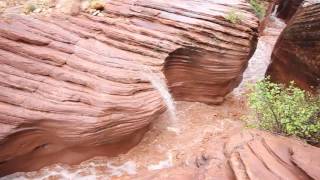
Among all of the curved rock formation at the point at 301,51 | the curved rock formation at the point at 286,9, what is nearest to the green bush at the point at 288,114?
the curved rock formation at the point at 301,51

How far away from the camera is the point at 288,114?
6102mm

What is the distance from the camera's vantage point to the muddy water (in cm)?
653

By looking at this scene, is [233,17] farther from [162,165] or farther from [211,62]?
[162,165]

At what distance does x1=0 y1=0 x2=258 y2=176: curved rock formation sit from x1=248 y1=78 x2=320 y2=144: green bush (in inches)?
74.3

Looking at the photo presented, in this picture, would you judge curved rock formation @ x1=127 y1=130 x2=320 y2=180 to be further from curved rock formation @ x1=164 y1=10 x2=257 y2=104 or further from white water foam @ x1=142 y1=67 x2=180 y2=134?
curved rock formation @ x1=164 y1=10 x2=257 y2=104

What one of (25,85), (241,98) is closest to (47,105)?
(25,85)

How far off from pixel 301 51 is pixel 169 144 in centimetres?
394

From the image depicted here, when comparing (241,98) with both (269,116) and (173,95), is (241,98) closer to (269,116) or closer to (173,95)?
(173,95)

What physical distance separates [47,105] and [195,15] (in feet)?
13.2

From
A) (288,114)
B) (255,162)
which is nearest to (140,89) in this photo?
(288,114)

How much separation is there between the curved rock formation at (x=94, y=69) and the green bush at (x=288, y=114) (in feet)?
6.19

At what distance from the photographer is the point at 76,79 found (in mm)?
6473

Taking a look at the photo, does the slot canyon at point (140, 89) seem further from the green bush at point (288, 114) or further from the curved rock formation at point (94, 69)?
the green bush at point (288, 114)

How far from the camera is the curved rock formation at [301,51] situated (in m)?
8.11
